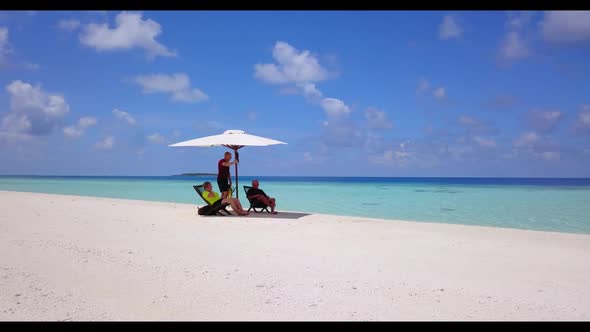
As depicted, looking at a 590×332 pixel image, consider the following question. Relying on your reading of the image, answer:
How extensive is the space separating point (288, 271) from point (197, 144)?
23.6 ft

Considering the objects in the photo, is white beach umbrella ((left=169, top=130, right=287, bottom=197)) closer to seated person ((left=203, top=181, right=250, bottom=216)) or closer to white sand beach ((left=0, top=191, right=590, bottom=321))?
seated person ((left=203, top=181, right=250, bottom=216))

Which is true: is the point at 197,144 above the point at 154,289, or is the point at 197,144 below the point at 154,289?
above

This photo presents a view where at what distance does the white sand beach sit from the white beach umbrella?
3229 mm

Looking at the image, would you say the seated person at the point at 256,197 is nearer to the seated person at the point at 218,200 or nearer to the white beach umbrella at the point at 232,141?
the seated person at the point at 218,200

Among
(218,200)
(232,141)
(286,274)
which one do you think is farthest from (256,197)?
(286,274)

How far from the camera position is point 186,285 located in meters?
4.55

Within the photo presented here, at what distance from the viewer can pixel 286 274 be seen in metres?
5.06

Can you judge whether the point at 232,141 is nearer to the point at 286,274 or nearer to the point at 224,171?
the point at 224,171

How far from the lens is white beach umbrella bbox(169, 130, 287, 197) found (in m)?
11.6

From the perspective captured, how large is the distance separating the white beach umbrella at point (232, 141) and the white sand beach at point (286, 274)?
10.6 feet

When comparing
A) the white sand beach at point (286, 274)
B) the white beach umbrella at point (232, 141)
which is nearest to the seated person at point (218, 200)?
the white beach umbrella at point (232, 141)

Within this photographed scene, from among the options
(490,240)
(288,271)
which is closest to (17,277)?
(288,271)
